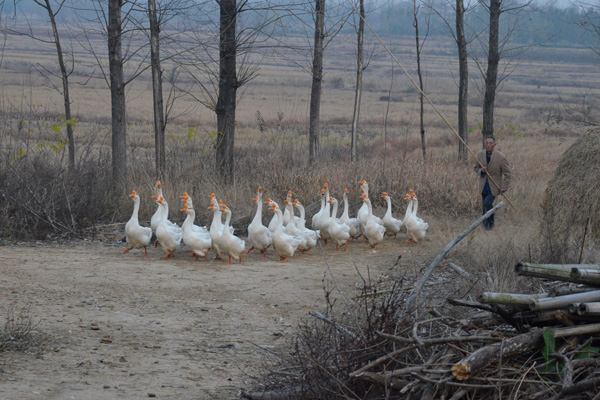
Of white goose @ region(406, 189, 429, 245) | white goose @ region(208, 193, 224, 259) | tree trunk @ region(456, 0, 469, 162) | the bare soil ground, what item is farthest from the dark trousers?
tree trunk @ region(456, 0, 469, 162)

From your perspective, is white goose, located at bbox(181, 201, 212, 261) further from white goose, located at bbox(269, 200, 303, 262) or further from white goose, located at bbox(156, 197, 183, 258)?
white goose, located at bbox(269, 200, 303, 262)

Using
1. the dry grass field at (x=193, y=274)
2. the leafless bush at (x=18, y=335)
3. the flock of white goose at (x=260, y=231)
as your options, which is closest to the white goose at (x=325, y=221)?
the flock of white goose at (x=260, y=231)

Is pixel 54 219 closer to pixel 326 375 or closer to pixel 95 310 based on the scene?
pixel 95 310

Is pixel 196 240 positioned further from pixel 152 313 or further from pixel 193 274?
pixel 152 313

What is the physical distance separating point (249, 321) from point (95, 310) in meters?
1.73

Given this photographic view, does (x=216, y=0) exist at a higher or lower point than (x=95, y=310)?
higher

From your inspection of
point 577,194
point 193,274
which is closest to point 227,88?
point 193,274

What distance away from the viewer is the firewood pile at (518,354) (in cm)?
428

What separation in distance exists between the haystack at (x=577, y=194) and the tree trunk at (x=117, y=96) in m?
8.28

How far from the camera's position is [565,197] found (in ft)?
37.4

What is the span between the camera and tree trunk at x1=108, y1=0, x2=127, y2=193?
47.3 feet

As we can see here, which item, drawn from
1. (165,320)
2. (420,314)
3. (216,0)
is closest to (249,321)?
(165,320)

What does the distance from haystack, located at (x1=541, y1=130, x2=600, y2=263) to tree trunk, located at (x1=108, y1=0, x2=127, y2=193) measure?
828 cm

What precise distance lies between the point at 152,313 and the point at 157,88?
331 inches
